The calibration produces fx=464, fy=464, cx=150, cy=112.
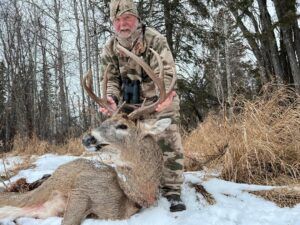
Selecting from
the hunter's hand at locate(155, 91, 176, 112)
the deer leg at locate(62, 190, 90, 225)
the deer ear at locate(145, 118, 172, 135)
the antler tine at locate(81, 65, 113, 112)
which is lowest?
the deer leg at locate(62, 190, 90, 225)

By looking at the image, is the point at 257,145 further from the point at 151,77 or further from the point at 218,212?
the point at 151,77

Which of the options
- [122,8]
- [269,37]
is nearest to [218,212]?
[122,8]

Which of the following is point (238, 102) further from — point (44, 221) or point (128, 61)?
point (44, 221)

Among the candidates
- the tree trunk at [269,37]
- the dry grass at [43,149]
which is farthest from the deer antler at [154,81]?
the tree trunk at [269,37]

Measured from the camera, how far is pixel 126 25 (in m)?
4.99

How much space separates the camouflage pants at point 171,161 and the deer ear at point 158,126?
0.38 meters

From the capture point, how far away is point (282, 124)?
636 cm

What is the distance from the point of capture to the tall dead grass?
5.78m

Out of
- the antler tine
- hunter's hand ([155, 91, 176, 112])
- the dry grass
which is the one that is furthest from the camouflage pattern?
the dry grass

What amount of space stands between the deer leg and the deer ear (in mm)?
870

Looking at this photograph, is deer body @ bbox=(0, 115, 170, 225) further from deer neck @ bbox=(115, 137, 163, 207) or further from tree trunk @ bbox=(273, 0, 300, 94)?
tree trunk @ bbox=(273, 0, 300, 94)

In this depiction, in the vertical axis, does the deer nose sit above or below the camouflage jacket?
below

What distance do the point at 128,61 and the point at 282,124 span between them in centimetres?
250

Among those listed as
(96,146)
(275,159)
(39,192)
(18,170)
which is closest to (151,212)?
(96,146)
